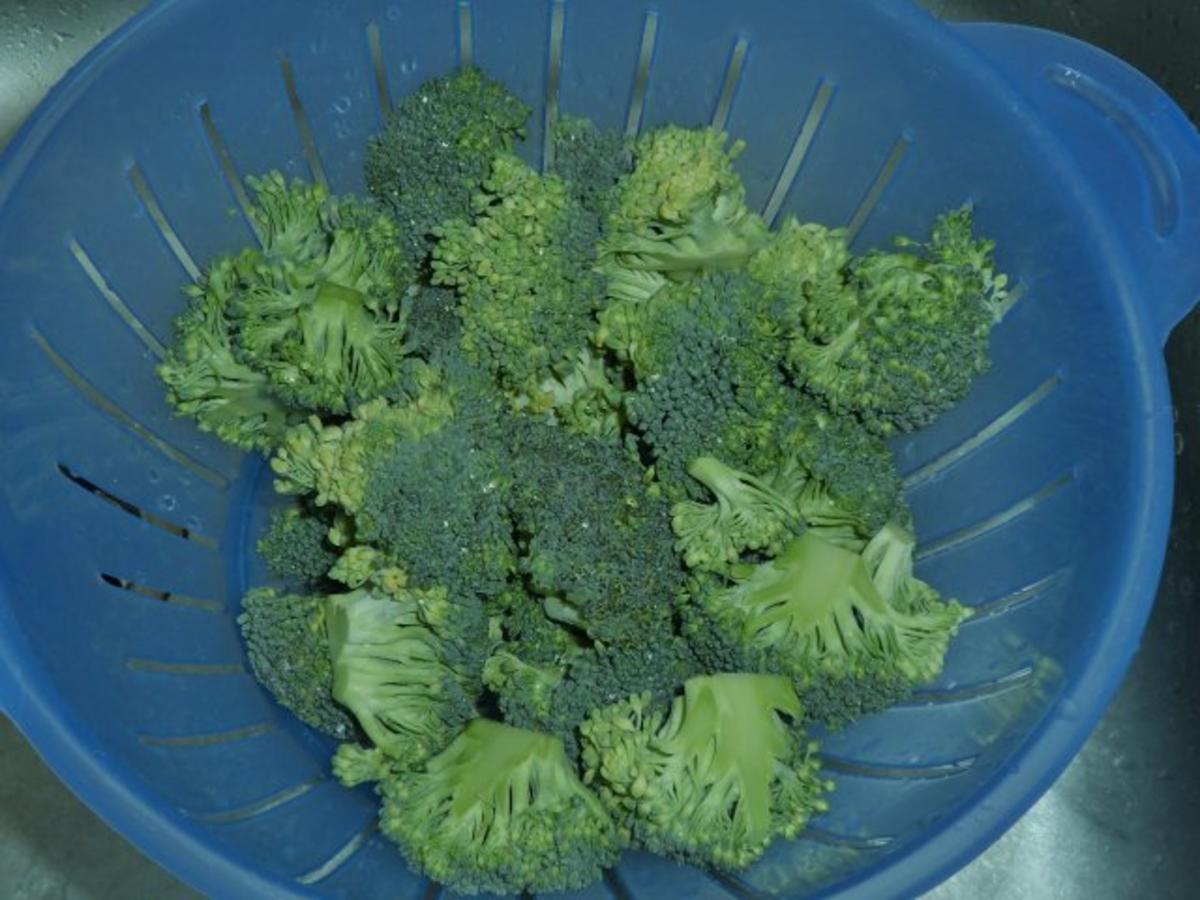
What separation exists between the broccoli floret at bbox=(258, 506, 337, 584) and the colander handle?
0.80m

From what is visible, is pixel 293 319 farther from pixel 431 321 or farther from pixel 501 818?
pixel 501 818

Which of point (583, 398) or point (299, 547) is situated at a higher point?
point (583, 398)

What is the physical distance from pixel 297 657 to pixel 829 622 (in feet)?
1.63

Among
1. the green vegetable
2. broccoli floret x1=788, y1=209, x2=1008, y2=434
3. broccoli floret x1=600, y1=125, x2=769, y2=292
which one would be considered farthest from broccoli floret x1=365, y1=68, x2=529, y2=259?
broccoli floret x1=788, y1=209, x2=1008, y2=434

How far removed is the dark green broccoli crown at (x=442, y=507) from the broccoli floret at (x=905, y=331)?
0.31 m

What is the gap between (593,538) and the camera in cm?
114

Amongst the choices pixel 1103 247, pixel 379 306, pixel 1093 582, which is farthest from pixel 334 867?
pixel 1103 247

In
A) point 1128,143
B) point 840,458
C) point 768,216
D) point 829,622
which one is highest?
point 1128,143

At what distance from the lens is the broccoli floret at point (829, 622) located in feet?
3.69

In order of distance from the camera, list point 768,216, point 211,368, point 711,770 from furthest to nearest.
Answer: point 768,216
point 211,368
point 711,770

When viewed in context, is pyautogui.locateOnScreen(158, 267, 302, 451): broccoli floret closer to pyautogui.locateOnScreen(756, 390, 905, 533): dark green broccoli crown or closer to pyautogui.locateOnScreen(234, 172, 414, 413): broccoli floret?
pyautogui.locateOnScreen(234, 172, 414, 413): broccoli floret

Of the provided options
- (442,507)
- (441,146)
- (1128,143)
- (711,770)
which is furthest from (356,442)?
(1128,143)

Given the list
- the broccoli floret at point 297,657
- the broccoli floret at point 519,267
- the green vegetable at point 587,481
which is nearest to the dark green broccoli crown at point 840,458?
the green vegetable at point 587,481

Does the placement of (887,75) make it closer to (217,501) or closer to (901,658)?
(901,658)
